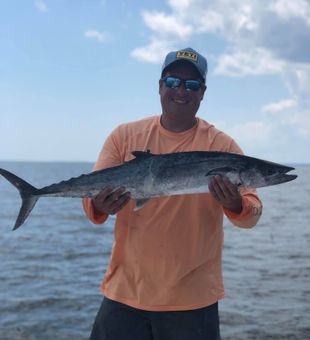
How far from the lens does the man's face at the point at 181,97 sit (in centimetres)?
454

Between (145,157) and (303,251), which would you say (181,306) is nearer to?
(145,157)

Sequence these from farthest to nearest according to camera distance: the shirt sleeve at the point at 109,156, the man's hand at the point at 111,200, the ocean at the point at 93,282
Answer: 1. the ocean at the point at 93,282
2. the shirt sleeve at the point at 109,156
3. the man's hand at the point at 111,200

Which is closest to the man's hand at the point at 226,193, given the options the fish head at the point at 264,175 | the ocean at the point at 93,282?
the fish head at the point at 264,175

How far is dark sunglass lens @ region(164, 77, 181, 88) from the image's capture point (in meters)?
4.56

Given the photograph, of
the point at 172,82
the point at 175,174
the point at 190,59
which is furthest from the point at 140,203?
the point at 190,59

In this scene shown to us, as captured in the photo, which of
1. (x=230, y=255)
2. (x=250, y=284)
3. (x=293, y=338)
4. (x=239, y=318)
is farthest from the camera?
(x=230, y=255)

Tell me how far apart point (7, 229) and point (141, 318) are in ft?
58.4

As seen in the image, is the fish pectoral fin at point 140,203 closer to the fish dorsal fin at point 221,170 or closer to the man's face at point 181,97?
the fish dorsal fin at point 221,170

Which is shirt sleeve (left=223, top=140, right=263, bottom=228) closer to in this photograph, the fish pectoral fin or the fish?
the fish

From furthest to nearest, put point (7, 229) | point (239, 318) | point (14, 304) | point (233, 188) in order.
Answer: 1. point (7, 229)
2. point (14, 304)
3. point (239, 318)
4. point (233, 188)

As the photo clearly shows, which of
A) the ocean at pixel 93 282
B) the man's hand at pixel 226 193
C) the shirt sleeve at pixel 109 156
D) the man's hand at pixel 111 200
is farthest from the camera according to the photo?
the ocean at pixel 93 282

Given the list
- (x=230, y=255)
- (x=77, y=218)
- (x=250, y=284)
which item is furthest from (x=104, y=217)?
(x=77, y=218)

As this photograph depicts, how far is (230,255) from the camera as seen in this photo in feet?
50.4

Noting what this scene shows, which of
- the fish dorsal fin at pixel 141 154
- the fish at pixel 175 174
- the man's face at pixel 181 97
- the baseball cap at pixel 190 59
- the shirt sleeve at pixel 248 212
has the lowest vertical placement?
the shirt sleeve at pixel 248 212
